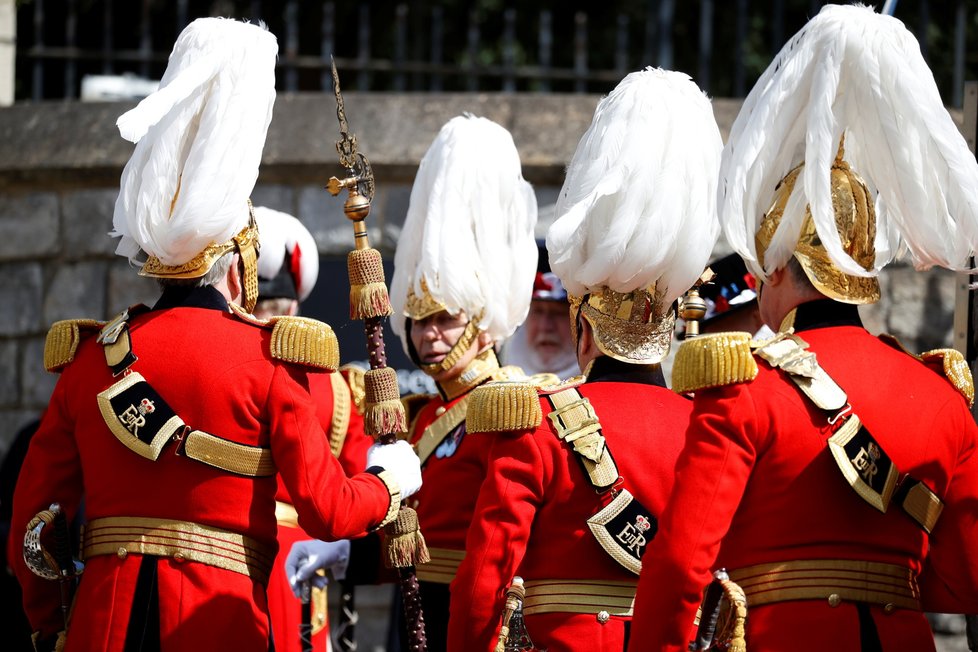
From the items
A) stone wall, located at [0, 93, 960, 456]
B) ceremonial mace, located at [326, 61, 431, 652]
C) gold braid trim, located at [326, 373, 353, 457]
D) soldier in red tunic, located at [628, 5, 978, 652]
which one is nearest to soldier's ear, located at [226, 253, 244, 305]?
ceremonial mace, located at [326, 61, 431, 652]

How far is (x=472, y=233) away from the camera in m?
5.44

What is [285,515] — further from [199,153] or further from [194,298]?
[199,153]

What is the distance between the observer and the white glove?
420 cm

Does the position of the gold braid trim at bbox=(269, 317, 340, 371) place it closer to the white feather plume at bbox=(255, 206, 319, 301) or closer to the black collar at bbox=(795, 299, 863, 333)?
the black collar at bbox=(795, 299, 863, 333)

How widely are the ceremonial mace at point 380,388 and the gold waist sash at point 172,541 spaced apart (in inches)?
18.1

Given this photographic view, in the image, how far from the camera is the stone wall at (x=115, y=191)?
7508 millimetres

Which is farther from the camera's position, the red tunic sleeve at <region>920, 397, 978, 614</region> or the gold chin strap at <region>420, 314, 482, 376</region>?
the gold chin strap at <region>420, 314, 482, 376</region>

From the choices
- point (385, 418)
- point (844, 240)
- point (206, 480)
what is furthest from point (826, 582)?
point (206, 480)

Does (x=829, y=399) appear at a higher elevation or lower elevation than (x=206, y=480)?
higher

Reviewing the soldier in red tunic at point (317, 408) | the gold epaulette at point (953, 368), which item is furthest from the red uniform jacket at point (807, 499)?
the soldier in red tunic at point (317, 408)

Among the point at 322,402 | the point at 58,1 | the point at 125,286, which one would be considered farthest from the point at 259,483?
the point at 58,1

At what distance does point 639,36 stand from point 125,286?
17.4 ft

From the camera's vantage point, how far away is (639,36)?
11586 mm

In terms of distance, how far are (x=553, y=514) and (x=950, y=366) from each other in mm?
1037
